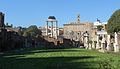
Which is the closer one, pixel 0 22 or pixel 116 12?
pixel 0 22

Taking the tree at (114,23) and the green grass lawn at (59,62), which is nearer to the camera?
the green grass lawn at (59,62)

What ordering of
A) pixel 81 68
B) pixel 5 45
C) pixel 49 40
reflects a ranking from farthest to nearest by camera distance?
pixel 49 40 < pixel 5 45 < pixel 81 68

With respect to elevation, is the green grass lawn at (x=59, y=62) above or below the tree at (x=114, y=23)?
below

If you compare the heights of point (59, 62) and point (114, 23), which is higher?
point (114, 23)

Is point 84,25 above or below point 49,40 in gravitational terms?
above

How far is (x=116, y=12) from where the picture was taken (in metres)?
59.8

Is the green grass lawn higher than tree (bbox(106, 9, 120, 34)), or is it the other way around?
tree (bbox(106, 9, 120, 34))

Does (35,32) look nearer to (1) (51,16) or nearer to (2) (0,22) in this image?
(1) (51,16)

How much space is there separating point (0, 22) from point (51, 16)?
48.7 meters

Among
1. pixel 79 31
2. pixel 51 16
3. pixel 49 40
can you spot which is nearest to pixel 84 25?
pixel 79 31

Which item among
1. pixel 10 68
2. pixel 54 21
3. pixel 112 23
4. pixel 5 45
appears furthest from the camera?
pixel 54 21

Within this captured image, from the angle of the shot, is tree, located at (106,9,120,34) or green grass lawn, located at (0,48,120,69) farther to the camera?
tree, located at (106,9,120,34)

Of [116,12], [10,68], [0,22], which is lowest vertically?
[10,68]

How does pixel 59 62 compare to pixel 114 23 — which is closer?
pixel 59 62
